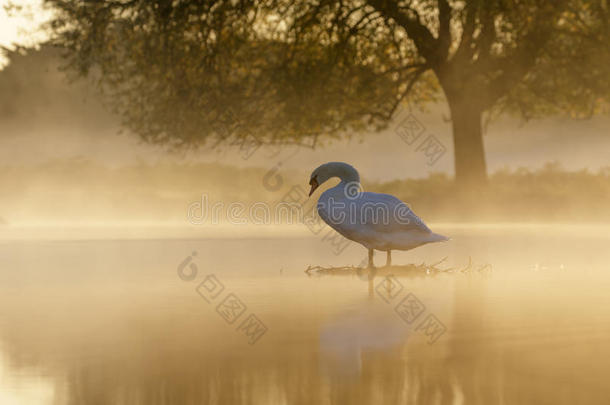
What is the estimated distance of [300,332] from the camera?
600cm

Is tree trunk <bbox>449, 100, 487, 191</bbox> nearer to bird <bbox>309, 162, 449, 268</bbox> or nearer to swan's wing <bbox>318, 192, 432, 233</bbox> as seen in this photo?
bird <bbox>309, 162, 449, 268</bbox>

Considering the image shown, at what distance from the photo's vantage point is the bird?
9.09m

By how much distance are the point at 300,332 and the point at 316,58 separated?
18.6 m

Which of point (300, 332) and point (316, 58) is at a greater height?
point (316, 58)

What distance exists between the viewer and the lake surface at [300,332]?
4.28 m

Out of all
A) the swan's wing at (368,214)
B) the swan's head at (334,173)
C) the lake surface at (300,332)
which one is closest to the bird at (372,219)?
the swan's wing at (368,214)

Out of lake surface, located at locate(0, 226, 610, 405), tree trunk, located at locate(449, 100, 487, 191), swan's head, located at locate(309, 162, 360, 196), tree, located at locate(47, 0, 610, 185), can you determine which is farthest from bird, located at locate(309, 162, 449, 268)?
tree trunk, located at locate(449, 100, 487, 191)

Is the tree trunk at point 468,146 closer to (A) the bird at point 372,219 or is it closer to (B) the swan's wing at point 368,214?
(A) the bird at point 372,219

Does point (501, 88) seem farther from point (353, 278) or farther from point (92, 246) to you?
point (353, 278)

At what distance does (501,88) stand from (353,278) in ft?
56.3

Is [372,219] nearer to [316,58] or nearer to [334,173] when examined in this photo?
[334,173]

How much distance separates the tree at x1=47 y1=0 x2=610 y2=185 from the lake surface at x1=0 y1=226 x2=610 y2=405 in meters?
12.3

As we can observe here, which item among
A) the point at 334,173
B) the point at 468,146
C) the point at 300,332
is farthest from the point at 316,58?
the point at 300,332

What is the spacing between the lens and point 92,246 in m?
14.4
